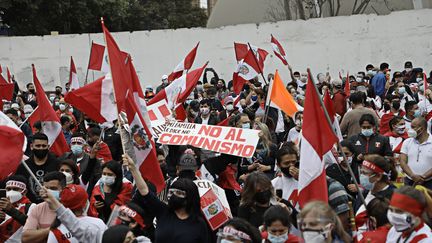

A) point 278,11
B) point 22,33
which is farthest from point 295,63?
point 22,33

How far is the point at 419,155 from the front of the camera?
35.0 feet

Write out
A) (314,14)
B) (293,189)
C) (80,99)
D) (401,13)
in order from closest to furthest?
(293,189), (80,99), (401,13), (314,14)

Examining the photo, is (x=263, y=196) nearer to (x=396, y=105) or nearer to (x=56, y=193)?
(x=56, y=193)

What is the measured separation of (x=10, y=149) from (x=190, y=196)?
1.92 metres

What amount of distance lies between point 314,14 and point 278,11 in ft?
5.72

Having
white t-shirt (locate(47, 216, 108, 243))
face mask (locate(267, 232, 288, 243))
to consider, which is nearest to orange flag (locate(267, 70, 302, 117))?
white t-shirt (locate(47, 216, 108, 243))

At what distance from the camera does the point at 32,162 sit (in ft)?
33.1

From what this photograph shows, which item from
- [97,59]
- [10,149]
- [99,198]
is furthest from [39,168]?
[97,59]

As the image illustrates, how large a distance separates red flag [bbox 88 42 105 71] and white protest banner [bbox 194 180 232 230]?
11756 millimetres

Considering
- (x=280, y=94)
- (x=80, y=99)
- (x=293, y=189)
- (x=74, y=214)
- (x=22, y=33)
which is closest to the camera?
(x=74, y=214)

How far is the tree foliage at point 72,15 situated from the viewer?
127ft

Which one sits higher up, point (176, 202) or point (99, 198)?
point (176, 202)

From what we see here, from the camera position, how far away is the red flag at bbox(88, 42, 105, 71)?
1953 cm

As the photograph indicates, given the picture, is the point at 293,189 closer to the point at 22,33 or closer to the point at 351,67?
the point at 351,67
